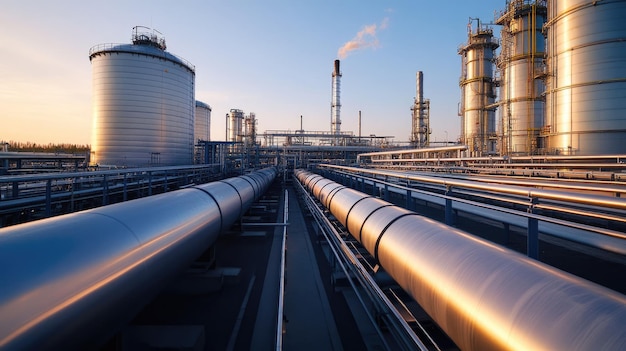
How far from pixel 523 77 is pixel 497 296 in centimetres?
2440

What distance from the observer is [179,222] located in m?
3.20

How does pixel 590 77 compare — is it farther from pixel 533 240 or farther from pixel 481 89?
pixel 481 89

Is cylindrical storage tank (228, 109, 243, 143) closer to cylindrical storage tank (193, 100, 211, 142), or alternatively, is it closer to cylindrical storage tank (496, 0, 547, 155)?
cylindrical storage tank (193, 100, 211, 142)

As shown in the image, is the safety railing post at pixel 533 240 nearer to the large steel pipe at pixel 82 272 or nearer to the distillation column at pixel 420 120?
the large steel pipe at pixel 82 272

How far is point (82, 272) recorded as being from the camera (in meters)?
1.75

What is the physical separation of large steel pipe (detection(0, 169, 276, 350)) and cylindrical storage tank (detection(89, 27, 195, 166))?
1840 cm

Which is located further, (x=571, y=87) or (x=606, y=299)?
(x=571, y=87)

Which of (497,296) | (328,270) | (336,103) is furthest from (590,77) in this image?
(336,103)

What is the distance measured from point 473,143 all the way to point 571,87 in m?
14.4

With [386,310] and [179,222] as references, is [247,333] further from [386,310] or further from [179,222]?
[386,310]

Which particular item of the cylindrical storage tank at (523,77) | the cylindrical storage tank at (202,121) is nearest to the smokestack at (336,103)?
the cylindrical storage tank at (202,121)

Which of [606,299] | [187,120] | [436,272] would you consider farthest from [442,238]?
[187,120]

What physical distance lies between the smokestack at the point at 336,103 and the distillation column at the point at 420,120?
991 cm

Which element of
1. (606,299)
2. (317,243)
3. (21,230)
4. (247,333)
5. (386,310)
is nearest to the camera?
(606,299)
